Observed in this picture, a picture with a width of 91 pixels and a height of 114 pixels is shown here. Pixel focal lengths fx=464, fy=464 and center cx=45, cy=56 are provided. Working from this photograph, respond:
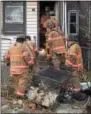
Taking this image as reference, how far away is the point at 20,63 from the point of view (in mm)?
10766

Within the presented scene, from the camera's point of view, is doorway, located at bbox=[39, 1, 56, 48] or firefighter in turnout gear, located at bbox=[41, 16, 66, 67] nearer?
firefighter in turnout gear, located at bbox=[41, 16, 66, 67]

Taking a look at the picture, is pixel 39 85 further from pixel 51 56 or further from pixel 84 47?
pixel 84 47

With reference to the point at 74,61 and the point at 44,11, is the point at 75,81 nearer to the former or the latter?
the point at 74,61

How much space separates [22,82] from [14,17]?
8478 millimetres

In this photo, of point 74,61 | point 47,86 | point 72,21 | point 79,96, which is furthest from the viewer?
point 72,21

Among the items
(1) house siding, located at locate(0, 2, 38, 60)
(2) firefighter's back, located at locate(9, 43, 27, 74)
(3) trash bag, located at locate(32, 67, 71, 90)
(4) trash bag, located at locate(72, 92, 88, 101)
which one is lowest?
(4) trash bag, located at locate(72, 92, 88, 101)

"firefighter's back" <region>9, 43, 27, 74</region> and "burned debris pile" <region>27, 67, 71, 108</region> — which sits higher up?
"firefighter's back" <region>9, 43, 27, 74</region>

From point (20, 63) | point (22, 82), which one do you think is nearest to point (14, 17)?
point (20, 63)

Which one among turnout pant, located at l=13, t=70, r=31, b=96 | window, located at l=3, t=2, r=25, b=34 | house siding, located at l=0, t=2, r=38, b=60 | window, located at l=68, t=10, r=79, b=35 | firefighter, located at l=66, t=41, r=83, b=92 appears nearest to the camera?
turnout pant, located at l=13, t=70, r=31, b=96

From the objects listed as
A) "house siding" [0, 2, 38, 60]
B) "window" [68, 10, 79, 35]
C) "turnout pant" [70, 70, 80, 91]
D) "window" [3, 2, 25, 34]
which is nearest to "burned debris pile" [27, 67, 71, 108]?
"turnout pant" [70, 70, 80, 91]

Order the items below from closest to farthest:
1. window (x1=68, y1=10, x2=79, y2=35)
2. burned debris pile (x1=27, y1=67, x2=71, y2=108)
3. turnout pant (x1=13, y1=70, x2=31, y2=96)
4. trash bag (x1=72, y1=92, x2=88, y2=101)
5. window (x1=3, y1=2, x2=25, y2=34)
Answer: burned debris pile (x1=27, y1=67, x2=71, y2=108) < turnout pant (x1=13, y1=70, x2=31, y2=96) < trash bag (x1=72, y1=92, x2=88, y2=101) < window (x1=68, y1=10, x2=79, y2=35) < window (x1=3, y1=2, x2=25, y2=34)

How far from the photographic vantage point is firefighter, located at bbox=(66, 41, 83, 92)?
10969 millimetres

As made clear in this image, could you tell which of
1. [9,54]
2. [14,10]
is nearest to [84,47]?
[14,10]

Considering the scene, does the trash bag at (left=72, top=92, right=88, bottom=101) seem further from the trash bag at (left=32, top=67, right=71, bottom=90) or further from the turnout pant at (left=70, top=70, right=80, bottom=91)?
the trash bag at (left=32, top=67, right=71, bottom=90)
